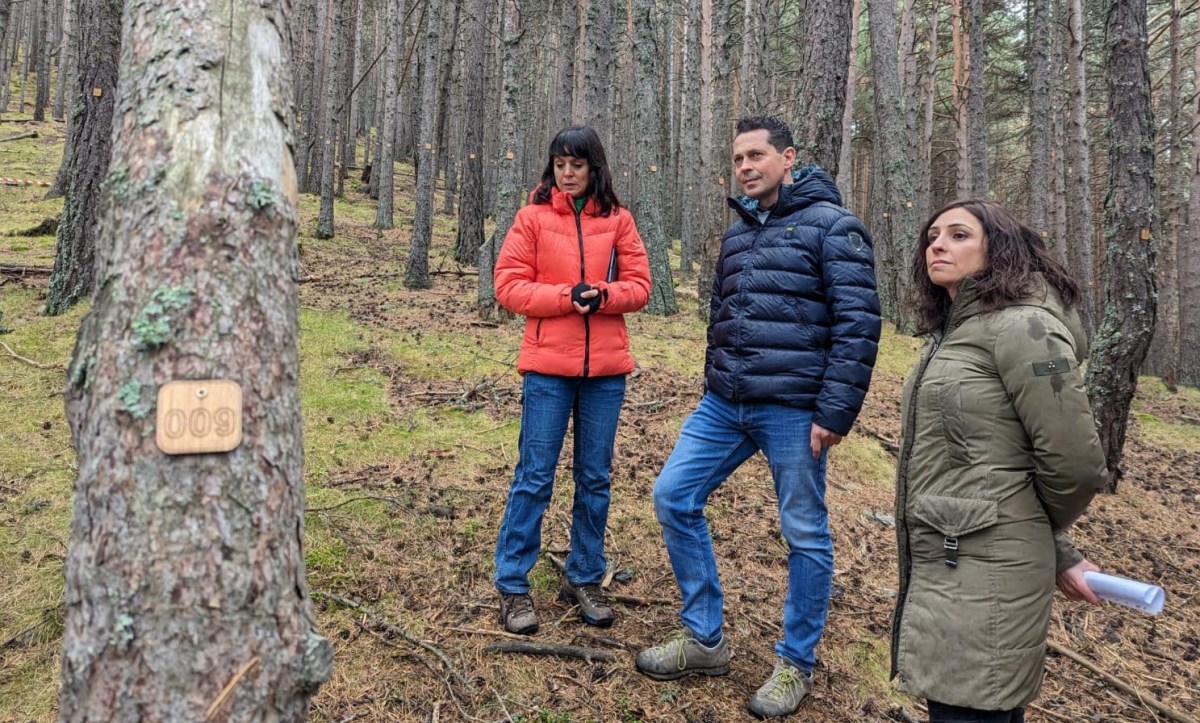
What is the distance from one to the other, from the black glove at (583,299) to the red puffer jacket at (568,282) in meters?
0.03

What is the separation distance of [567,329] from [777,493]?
117 centimetres

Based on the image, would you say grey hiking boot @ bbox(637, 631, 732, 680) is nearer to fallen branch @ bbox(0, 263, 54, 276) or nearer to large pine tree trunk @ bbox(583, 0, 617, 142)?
large pine tree trunk @ bbox(583, 0, 617, 142)

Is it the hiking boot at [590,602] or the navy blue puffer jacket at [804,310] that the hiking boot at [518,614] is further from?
the navy blue puffer jacket at [804,310]

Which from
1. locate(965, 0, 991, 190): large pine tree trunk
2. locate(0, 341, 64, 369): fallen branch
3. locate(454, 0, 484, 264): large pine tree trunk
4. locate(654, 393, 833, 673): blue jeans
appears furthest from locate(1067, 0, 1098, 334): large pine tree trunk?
locate(0, 341, 64, 369): fallen branch

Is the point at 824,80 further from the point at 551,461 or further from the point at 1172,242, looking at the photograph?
the point at 1172,242

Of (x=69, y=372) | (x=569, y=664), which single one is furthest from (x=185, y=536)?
(x=569, y=664)

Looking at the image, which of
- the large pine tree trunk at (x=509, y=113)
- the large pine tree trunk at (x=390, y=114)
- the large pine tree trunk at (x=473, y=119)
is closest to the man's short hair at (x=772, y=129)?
the large pine tree trunk at (x=509, y=113)

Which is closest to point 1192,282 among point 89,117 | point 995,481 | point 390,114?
point 995,481

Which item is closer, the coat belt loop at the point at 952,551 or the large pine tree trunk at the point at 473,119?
the coat belt loop at the point at 952,551

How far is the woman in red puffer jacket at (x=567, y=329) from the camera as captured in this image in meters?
3.05

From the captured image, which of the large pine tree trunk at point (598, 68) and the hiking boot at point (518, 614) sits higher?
the large pine tree trunk at point (598, 68)

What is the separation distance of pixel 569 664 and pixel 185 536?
78.1 inches

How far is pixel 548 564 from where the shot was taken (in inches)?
148

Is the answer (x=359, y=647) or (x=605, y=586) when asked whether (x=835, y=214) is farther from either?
(x=359, y=647)
